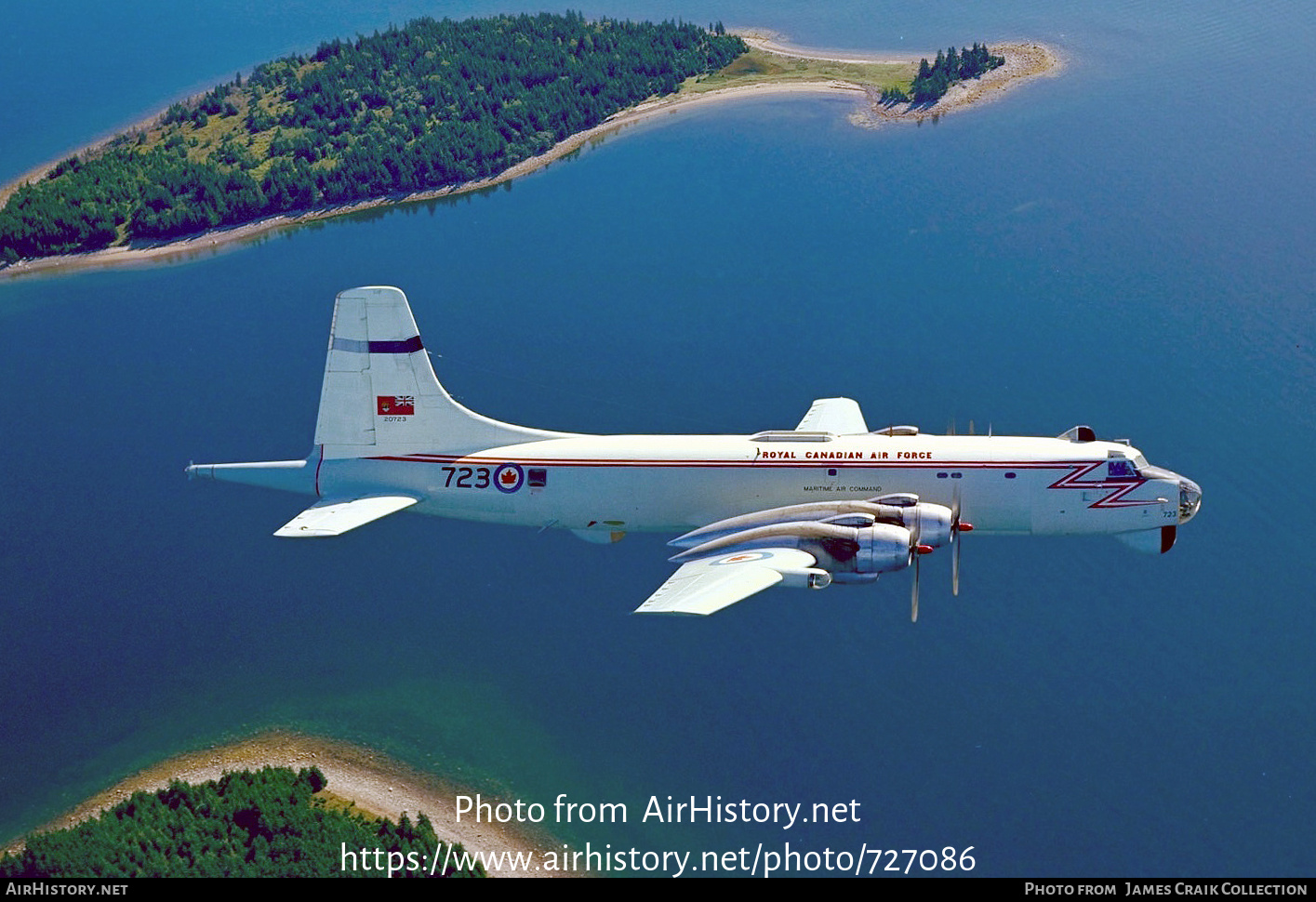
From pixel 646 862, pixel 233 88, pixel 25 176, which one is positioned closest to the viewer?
pixel 646 862

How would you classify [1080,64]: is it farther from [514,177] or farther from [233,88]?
[233,88]

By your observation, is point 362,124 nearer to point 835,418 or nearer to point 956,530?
point 835,418

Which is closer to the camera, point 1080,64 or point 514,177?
point 514,177

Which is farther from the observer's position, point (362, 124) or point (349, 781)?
point (362, 124)

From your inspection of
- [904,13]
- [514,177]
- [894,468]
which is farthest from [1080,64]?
[894,468]

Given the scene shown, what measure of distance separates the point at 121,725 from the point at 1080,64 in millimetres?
93403

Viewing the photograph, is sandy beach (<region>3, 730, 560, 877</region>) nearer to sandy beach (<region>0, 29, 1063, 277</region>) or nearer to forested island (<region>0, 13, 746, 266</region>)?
sandy beach (<region>0, 29, 1063, 277</region>)

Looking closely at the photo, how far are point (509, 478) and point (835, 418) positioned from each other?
15398 millimetres

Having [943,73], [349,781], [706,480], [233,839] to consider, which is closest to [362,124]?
[943,73]

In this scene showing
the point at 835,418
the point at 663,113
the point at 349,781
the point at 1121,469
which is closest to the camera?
the point at 1121,469

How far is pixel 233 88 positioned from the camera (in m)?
123

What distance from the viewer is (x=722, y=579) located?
50.0m

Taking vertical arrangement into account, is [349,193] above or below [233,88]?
below
